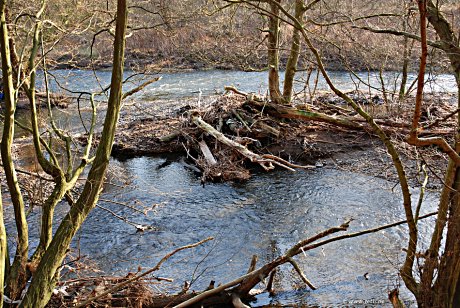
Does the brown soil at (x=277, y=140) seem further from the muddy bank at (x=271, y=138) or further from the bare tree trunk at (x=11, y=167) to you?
the bare tree trunk at (x=11, y=167)

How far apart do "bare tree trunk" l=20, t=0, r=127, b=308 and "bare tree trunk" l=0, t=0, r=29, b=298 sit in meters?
0.48

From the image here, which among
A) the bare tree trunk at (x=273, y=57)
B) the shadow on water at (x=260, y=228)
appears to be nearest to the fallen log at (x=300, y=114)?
the bare tree trunk at (x=273, y=57)

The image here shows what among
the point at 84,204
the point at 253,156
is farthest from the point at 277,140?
the point at 84,204

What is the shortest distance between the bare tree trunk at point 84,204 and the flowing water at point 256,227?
1044 mm

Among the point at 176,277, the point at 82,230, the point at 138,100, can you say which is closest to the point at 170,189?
the point at 82,230

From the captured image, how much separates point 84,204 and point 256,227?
4579mm

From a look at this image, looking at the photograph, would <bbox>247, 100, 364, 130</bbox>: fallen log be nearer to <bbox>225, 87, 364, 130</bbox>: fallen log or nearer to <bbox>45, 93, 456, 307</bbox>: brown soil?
<bbox>225, 87, 364, 130</bbox>: fallen log

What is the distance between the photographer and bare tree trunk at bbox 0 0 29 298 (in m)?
5.18

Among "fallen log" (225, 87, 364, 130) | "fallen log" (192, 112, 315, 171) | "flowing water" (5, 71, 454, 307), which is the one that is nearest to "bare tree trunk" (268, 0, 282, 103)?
"fallen log" (225, 87, 364, 130)

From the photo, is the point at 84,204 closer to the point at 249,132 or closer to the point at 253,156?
the point at 253,156

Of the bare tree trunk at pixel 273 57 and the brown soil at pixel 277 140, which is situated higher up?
the bare tree trunk at pixel 273 57

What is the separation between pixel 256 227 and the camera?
9.70 m

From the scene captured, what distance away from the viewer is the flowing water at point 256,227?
7.70m

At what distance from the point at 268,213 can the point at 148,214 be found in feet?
8.42
